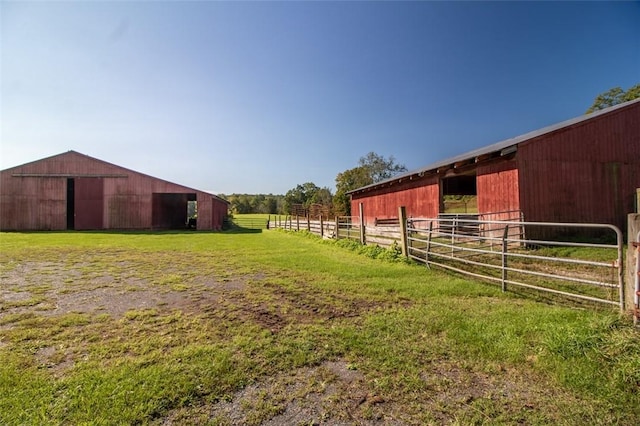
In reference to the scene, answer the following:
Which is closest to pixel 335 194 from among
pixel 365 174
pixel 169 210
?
pixel 365 174

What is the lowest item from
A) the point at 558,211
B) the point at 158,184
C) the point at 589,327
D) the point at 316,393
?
the point at 316,393

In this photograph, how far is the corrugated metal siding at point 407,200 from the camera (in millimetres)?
13344

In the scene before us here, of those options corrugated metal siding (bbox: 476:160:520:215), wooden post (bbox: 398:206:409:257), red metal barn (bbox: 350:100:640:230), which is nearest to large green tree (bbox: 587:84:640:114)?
red metal barn (bbox: 350:100:640:230)

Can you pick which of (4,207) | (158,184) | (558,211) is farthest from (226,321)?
(4,207)

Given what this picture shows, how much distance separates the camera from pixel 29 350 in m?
2.98

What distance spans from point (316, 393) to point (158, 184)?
23.2m

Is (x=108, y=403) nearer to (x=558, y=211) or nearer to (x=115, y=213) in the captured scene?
(x=558, y=211)

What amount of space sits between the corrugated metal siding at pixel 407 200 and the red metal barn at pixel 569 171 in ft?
7.62

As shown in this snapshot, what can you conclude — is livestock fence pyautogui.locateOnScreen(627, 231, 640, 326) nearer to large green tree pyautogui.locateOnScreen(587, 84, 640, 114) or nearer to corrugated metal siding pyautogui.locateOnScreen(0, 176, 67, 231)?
corrugated metal siding pyautogui.locateOnScreen(0, 176, 67, 231)

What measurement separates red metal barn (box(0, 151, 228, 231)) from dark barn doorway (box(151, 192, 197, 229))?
64 centimetres

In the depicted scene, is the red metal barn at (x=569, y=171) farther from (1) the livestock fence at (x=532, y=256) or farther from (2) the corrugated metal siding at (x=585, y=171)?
(1) the livestock fence at (x=532, y=256)

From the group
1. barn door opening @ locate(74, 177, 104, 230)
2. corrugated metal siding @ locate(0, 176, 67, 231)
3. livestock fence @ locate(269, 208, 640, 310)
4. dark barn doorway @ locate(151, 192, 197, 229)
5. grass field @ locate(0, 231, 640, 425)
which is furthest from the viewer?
dark barn doorway @ locate(151, 192, 197, 229)

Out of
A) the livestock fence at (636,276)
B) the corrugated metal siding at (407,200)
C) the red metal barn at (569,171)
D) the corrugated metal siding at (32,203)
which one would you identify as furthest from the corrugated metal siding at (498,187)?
the corrugated metal siding at (32,203)

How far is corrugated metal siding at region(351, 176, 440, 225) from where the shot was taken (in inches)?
525
